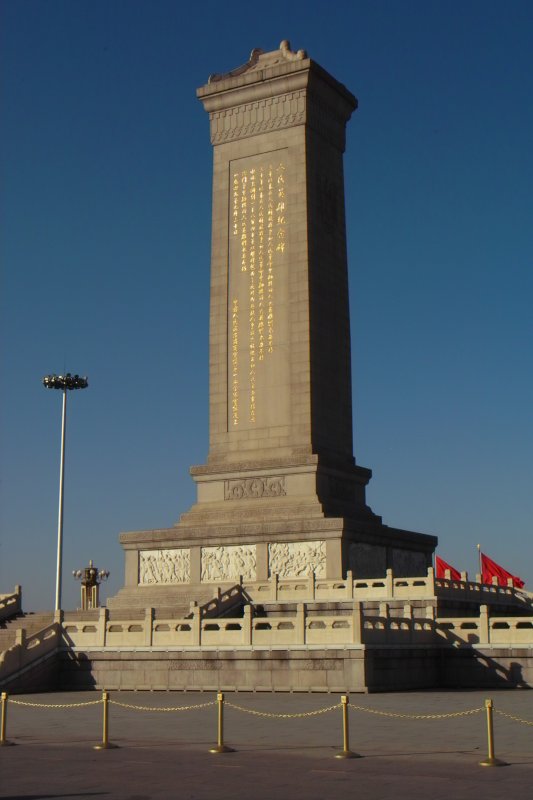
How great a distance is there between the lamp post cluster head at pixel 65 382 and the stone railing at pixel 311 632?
14.3 meters

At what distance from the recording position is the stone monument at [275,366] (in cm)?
3388

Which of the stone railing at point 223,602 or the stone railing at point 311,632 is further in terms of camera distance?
the stone railing at point 223,602

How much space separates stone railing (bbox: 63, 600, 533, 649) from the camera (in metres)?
22.5

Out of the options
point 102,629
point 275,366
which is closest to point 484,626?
point 102,629

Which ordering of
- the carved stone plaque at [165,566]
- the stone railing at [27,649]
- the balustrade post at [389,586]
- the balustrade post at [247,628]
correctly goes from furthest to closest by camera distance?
the carved stone plaque at [165,566] → the balustrade post at [389,586] → the stone railing at [27,649] → the balustrade post at [247,628]

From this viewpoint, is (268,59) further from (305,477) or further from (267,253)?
(305,477)

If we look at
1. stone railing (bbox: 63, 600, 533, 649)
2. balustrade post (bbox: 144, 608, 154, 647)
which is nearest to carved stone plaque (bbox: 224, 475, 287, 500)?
stone railing (bbox: 63, 600, 533, 649)

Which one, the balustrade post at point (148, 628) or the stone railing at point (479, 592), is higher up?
the stone railing at point (479, 592)

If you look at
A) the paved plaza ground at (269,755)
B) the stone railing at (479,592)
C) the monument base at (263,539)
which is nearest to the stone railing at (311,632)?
the paved plaza ground at (269,755)

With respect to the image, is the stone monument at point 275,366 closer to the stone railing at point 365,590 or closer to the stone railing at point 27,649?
the stone railing at point 365,590

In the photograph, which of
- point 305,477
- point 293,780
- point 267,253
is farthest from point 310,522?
point 293,780

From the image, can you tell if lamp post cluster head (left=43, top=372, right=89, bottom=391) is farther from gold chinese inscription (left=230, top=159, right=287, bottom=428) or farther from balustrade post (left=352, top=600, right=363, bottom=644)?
balustrade post (left=352, top=600, right=363, bottom=644)

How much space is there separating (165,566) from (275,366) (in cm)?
712

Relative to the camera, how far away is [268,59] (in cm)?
3847
